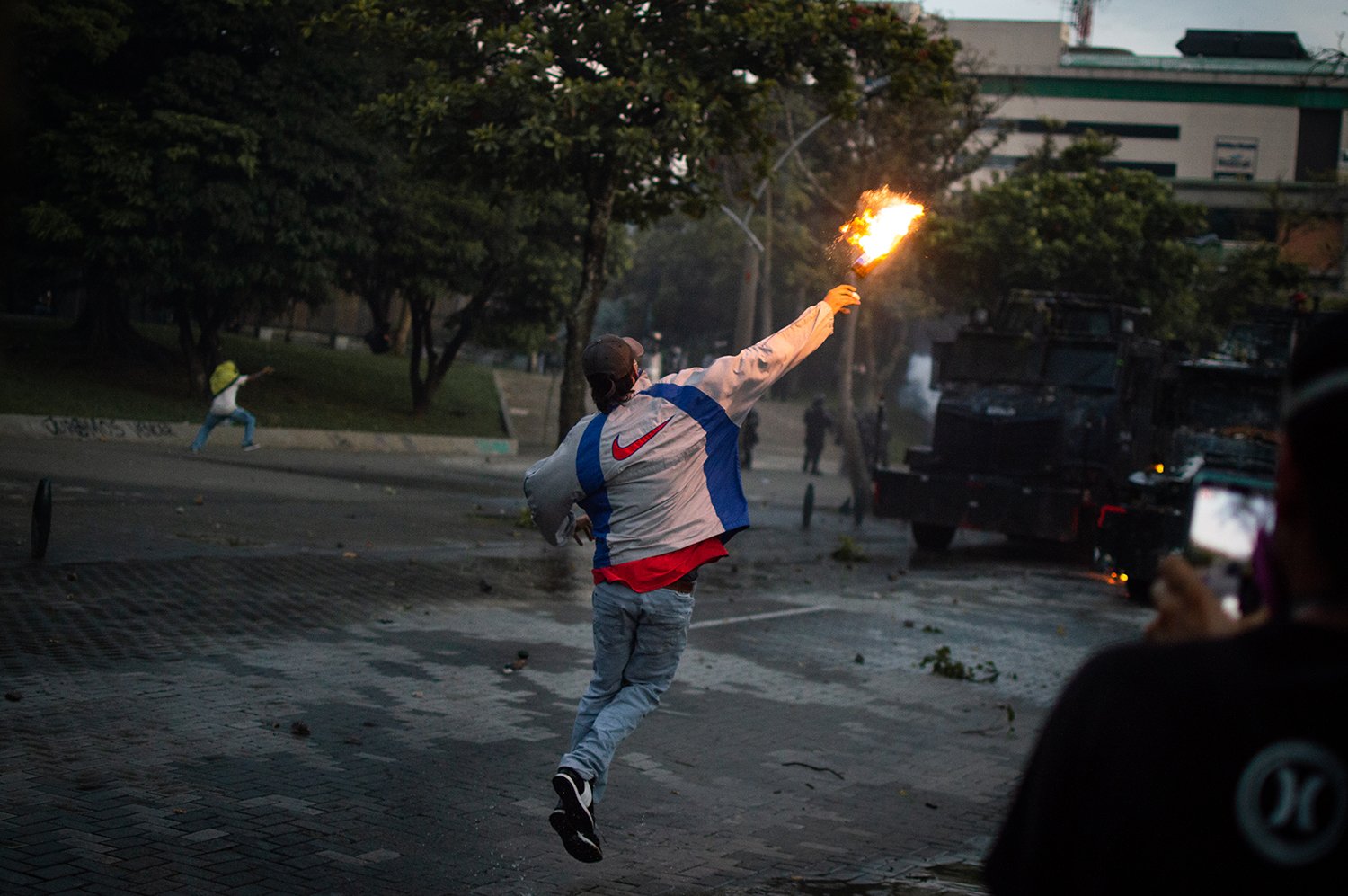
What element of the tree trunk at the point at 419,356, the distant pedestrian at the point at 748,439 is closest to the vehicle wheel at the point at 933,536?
the distant pedestrian at the point at 748,439

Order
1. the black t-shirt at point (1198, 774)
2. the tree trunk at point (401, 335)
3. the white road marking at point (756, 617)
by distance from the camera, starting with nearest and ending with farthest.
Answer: the black t-shirt at point (1198, 774)
the white road marking at point (756, 617)
the tree trunk at point (401, 335)

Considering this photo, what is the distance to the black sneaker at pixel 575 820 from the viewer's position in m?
5.09

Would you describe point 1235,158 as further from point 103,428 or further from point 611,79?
point 611,79

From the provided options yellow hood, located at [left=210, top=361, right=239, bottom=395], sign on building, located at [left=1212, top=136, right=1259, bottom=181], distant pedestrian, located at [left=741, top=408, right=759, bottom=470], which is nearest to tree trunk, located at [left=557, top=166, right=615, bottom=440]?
yellow hood, located at [left=210, top=361, right=239, bottom=395]

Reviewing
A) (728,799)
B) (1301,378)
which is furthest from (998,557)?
(1301,378)

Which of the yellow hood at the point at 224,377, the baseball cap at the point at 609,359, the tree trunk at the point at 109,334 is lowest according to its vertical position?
the yellow hood at the point at 224,377

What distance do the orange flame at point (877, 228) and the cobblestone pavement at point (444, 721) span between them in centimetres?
250

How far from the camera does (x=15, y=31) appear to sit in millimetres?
4207

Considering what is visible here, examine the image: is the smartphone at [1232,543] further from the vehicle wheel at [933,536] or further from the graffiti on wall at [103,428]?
the graffiti on wall at [103,428]

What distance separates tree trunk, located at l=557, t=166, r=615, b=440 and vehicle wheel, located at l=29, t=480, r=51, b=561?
23.1ft

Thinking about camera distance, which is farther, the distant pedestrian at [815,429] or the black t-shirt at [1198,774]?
the distant pedestrian at [815,429]

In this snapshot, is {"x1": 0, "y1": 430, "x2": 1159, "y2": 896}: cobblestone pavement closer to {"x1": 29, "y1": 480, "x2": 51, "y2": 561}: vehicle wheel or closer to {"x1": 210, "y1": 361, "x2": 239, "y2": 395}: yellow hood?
{"x1": 29, "y1": 480, "x2": 51, "y2": 561}: vehicle wheel

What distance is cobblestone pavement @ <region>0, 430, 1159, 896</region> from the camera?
Answer: 217 inches

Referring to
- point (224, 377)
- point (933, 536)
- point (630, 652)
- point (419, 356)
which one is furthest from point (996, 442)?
point (419, 356)
